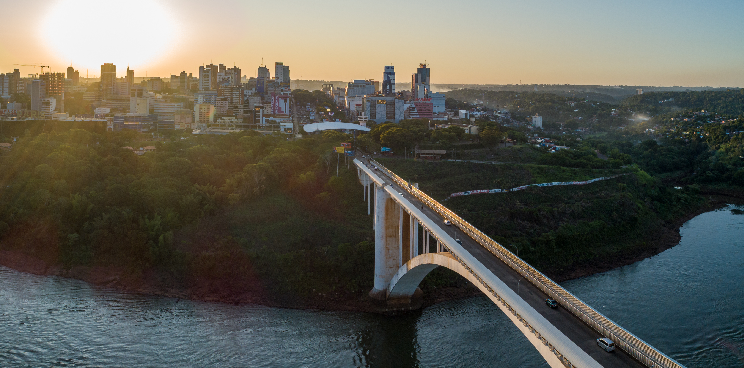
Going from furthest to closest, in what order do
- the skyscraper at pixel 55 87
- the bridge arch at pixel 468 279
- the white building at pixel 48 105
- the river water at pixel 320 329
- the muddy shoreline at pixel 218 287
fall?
the skyscraper at pixel 55 87
the white building at pixel 48 105
the muddy shoreline at pixel 218 287
the river water at pixel 320 329
the bridge arch at pixel 468 279

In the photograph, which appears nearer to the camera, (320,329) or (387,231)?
(320,329)

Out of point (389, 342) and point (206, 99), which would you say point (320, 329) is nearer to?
point (389, 342)

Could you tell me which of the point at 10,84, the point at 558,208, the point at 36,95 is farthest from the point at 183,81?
the point at 558,208

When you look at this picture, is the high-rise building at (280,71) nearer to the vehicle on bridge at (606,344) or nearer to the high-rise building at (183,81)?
the high-rise building at (183,81)

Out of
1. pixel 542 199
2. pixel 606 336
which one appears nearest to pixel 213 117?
pixel 542 199

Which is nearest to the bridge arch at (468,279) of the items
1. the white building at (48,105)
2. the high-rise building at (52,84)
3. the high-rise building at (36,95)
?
the white building at (48,105)

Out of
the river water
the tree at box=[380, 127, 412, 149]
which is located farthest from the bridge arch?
the tree at box=[380, 127, 412, 149]
